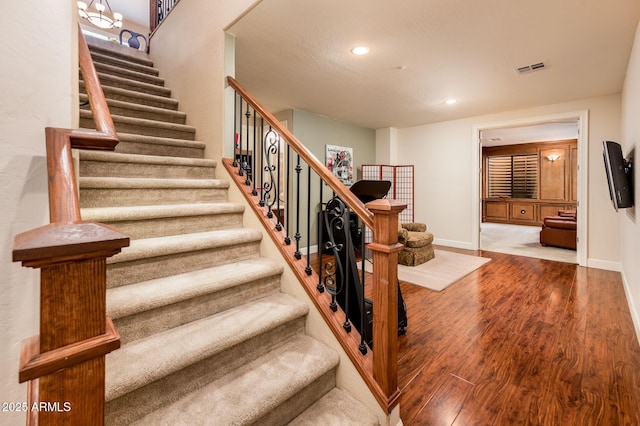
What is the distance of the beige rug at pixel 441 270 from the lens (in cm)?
367

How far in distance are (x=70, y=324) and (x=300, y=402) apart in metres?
1.14

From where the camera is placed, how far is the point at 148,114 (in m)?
3.11

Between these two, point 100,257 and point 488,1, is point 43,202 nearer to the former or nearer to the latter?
point 100,257

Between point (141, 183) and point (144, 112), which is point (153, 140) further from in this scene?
point (141, 183)

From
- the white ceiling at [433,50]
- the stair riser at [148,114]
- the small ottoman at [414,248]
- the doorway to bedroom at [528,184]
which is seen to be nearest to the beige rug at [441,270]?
the small ottoman at [414,248]

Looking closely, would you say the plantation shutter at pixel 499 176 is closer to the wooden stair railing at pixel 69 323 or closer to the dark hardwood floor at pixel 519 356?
the dark hardwood floor at pixel 519 356

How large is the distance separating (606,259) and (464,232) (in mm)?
2016

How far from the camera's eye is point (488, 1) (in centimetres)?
221

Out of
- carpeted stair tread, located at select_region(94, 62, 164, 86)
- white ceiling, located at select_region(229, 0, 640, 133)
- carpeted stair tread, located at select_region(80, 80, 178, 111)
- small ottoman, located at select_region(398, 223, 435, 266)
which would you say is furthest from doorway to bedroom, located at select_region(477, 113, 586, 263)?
carpeted stair tread, located at select_region(94, 62, 164, 86)

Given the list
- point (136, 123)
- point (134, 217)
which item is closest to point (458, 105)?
point (136, 123)

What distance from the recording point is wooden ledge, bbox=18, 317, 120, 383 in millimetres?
550

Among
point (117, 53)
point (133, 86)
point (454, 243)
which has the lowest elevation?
point (454, 243)

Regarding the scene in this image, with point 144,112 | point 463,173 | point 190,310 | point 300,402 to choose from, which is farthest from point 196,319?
point 463,173

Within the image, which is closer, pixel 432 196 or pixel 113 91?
pixel 113 91
